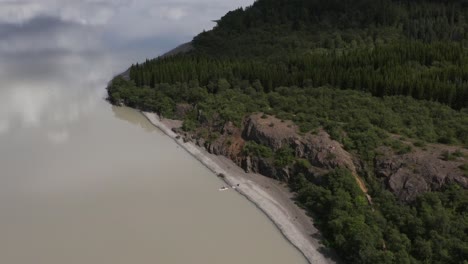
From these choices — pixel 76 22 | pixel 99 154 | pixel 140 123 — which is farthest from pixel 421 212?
pixel 76 22

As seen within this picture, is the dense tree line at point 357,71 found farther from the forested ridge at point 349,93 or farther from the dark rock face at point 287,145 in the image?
the dark rock face at point 287,145

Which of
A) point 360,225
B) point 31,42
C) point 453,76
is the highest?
point 31,42

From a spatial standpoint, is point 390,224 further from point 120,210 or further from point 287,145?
point 120,210

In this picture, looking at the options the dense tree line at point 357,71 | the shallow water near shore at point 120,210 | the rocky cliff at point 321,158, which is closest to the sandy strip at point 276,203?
the shallow water near shore at point 120,210

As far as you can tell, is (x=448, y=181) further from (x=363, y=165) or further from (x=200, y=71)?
(x=200, y=71)

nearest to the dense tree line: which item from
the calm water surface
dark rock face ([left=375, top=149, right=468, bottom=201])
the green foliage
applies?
the calm water surface

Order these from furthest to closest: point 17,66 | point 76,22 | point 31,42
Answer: point 76,22 < point 31,42 < point 17,66

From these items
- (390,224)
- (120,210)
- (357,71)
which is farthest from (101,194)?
(357,71)
